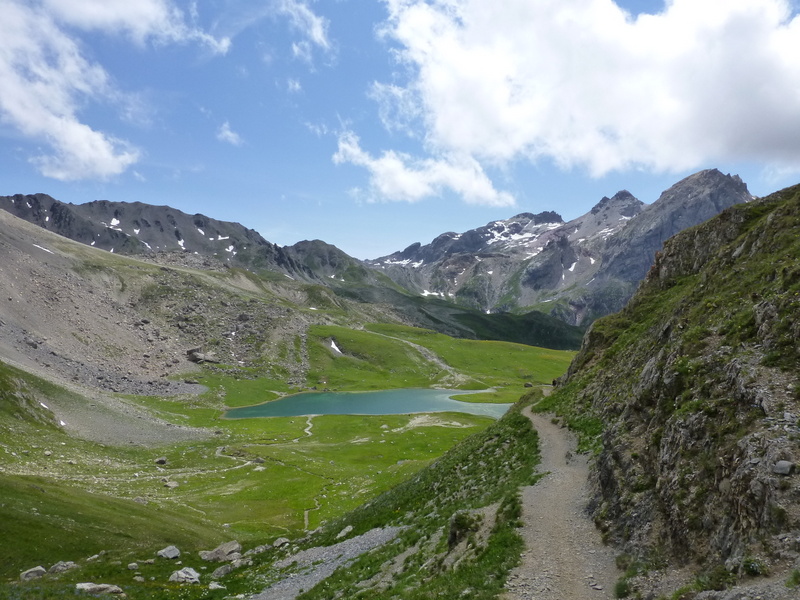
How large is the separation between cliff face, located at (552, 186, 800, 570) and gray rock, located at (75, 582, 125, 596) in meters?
30.2

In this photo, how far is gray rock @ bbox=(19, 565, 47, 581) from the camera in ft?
102

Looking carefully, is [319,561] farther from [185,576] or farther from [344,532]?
[185,576]

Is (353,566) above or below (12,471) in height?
above

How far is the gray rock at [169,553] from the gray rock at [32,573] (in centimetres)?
764

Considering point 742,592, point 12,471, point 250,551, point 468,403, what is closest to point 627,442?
point 742,592

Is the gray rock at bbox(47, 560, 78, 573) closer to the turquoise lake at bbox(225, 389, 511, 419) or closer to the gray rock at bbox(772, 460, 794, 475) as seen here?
the gray rock at bbox(772, 460, 794, 475)

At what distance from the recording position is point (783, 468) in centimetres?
1512

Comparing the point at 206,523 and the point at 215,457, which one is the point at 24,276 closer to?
the point at 215,457

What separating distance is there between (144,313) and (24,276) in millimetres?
44026

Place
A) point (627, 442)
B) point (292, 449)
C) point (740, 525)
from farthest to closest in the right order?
point (292, 449), point (627, 442), point (740, 525)

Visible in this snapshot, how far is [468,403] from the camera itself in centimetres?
15662

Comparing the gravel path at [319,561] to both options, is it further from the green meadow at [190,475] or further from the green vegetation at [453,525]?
the green meadow at [190,475]

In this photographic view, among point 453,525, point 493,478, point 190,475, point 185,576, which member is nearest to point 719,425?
point 453,525

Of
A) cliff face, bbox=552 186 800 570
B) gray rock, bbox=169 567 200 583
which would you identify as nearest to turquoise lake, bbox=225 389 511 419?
gray rock, bbox=169 567 200 583
